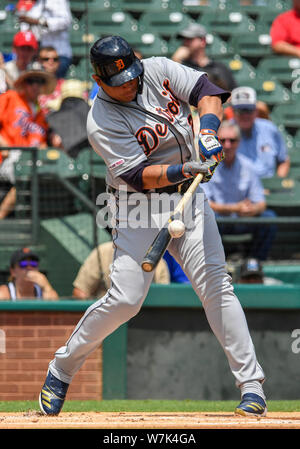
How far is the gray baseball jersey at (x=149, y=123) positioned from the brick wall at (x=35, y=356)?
1831mm

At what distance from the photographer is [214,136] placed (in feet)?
13.0

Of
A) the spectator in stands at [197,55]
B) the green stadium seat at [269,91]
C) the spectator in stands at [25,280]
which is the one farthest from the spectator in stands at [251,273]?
the green stadium seat at [269,91]

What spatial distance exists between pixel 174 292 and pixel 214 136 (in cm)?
197

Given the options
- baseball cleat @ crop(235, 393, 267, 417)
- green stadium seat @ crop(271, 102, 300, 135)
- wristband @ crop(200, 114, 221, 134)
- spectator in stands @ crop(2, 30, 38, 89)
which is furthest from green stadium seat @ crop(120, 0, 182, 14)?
baseball cleat @ crop(235, 393, 267, 417)

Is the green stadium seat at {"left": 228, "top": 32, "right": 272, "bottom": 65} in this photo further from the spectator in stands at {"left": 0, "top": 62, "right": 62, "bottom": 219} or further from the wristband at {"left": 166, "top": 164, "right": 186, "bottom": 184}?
the wristband at {"left": 166, "top": 164, "right": 186, "bottom": 184}

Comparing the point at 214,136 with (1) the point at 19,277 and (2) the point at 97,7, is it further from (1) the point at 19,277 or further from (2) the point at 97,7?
(2) the point at 97,7

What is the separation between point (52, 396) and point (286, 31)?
6140 mm

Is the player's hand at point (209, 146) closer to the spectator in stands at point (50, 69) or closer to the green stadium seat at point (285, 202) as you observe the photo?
the green stadium seat at point (285, 202)

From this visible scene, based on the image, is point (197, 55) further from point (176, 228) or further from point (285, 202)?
point (176, 228)

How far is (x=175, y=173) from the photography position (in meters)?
3.89

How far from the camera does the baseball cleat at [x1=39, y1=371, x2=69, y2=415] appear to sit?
13.8 ft

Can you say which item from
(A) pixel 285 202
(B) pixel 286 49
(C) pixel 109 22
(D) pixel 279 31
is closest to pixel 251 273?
(A) pixel 285 202
